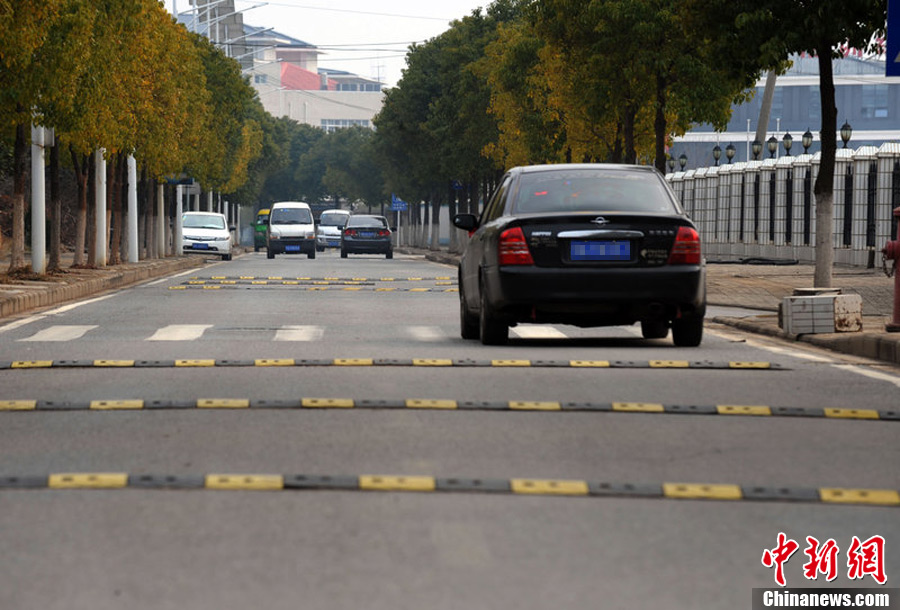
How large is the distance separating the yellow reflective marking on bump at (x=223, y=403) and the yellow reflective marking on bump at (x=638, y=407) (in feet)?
6.88

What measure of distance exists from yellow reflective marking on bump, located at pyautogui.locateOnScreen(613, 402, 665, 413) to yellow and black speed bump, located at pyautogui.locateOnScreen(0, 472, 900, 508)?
254 centimetres

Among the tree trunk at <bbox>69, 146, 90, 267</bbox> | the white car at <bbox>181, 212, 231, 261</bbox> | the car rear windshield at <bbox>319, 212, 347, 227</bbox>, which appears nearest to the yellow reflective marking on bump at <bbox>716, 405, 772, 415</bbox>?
the tree trunk at <bbox>69, 146, 90, 267</bbox>

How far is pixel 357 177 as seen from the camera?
411ft

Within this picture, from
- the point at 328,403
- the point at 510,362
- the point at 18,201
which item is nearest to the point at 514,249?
the point at 510,362

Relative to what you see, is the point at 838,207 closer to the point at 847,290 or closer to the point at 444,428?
the point at 847,290

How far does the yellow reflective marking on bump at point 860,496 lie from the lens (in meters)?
6.73

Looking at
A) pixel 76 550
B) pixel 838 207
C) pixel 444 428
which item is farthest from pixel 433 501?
pixel 838 207

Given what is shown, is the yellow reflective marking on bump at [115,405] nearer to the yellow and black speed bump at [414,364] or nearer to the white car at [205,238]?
the yellow and black speed bump at [414,364]

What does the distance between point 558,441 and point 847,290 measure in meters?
17.3

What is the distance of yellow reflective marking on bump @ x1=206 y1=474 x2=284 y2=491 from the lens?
682 cm

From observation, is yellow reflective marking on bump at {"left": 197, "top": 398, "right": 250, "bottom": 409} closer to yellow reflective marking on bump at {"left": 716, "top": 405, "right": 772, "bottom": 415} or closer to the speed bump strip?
the speed bump strip

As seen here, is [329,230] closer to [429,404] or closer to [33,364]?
[33,364]

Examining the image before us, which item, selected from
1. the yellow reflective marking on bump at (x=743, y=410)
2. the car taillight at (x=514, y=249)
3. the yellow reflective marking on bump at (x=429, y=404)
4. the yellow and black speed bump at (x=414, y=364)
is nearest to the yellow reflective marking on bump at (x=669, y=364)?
the yellow and black speed bump at (x=414, y=364)

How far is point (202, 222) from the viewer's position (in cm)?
5984
